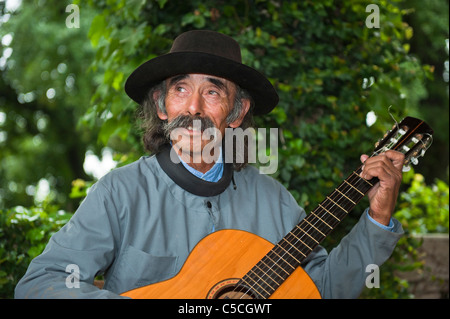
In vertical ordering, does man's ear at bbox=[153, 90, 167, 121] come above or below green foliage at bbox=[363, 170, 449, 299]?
above

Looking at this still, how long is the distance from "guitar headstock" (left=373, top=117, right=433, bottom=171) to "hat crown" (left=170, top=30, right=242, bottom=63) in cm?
74

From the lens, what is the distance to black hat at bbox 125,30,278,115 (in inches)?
91.2

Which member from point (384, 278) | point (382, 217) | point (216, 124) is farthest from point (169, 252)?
point (384, 278)

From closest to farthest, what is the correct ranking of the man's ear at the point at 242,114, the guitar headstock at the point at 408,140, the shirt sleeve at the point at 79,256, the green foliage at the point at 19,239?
the shirt sleeve at the point at 79,256 < the guitar headstock at the point at 408,140 < the man's ear at the point at 242,114 < the green foliage at the point at 19,239

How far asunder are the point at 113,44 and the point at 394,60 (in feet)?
6.56

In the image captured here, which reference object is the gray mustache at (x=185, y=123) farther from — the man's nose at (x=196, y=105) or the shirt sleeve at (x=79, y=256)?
the shirt sleeve at (x=79, y=256)

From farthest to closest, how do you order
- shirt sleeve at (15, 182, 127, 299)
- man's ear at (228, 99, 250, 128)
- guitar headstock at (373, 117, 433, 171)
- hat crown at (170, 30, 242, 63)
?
man's ear at (228, 99, 250, 128) → hat crown at (170, 30, 242, 63) → guitar headstock at (373, 117, 433, 171) → shirt sleeve at (15, 182, 127, 299)

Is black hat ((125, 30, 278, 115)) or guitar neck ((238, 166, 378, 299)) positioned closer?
guitar neck ((238, 166, 378, 299))

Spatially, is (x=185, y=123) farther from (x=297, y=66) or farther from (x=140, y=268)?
(x=297, y=66)

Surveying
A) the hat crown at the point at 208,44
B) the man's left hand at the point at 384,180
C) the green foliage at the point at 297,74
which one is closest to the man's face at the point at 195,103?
the hat crown at the point at 208,44

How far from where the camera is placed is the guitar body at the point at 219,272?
1.95 metres

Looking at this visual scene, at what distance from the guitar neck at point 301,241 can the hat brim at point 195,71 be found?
0.65 meters

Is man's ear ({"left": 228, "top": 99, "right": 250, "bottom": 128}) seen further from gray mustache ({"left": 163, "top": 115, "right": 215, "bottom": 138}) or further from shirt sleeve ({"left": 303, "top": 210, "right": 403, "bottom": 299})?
shirt sleeve ({"left": 303, "top": 210, "right": 403, "bottom": 299})

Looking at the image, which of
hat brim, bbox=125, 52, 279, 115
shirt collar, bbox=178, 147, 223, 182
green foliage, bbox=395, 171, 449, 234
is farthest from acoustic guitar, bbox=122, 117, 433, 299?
green foliage, bbox=395, 171, 449, 234
